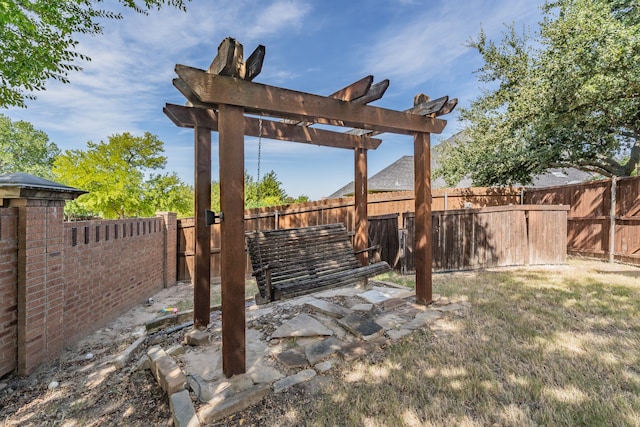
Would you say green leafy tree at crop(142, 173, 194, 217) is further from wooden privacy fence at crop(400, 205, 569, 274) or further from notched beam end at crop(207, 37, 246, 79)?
notched beam end at crop(207, 37, 246, 79)

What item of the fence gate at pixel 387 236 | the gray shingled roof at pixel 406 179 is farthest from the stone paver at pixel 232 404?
the gray shingled roof at pixel 406 179

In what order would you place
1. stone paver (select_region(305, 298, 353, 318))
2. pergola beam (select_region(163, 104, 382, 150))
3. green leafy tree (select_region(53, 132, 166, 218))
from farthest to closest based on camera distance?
green leafy tree (select_region(53, 132, 166, 218))
stone paver (select_region(305, 298, 353, 318))
pergola beam (select_region(163, 104, 382, 150))

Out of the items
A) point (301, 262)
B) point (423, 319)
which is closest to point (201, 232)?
point (301, 262)

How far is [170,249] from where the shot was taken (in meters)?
6.47

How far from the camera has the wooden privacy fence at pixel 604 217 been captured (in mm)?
6023

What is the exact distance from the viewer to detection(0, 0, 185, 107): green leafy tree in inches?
198

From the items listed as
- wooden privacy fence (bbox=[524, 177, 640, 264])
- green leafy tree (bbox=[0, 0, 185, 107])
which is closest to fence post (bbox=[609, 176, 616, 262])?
wooden privacy fence (bbox=[524, 177, 640, 264])

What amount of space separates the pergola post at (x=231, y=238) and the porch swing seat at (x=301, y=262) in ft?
2.55

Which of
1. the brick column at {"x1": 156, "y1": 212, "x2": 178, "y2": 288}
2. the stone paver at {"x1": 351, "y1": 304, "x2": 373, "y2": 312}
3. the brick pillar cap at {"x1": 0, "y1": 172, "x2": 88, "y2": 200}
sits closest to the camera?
the brick pillar cap at {"x1": 0, "y1": 172, "x2": 88, "y2": 200}

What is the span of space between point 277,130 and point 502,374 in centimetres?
341

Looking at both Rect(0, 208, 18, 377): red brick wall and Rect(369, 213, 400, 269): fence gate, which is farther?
Rect(369, 213, 400, 269): fence gate

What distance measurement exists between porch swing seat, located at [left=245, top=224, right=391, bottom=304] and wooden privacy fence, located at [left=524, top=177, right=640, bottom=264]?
6.19m

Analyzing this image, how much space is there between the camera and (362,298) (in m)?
3.91

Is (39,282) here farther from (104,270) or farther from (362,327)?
(362,327)
